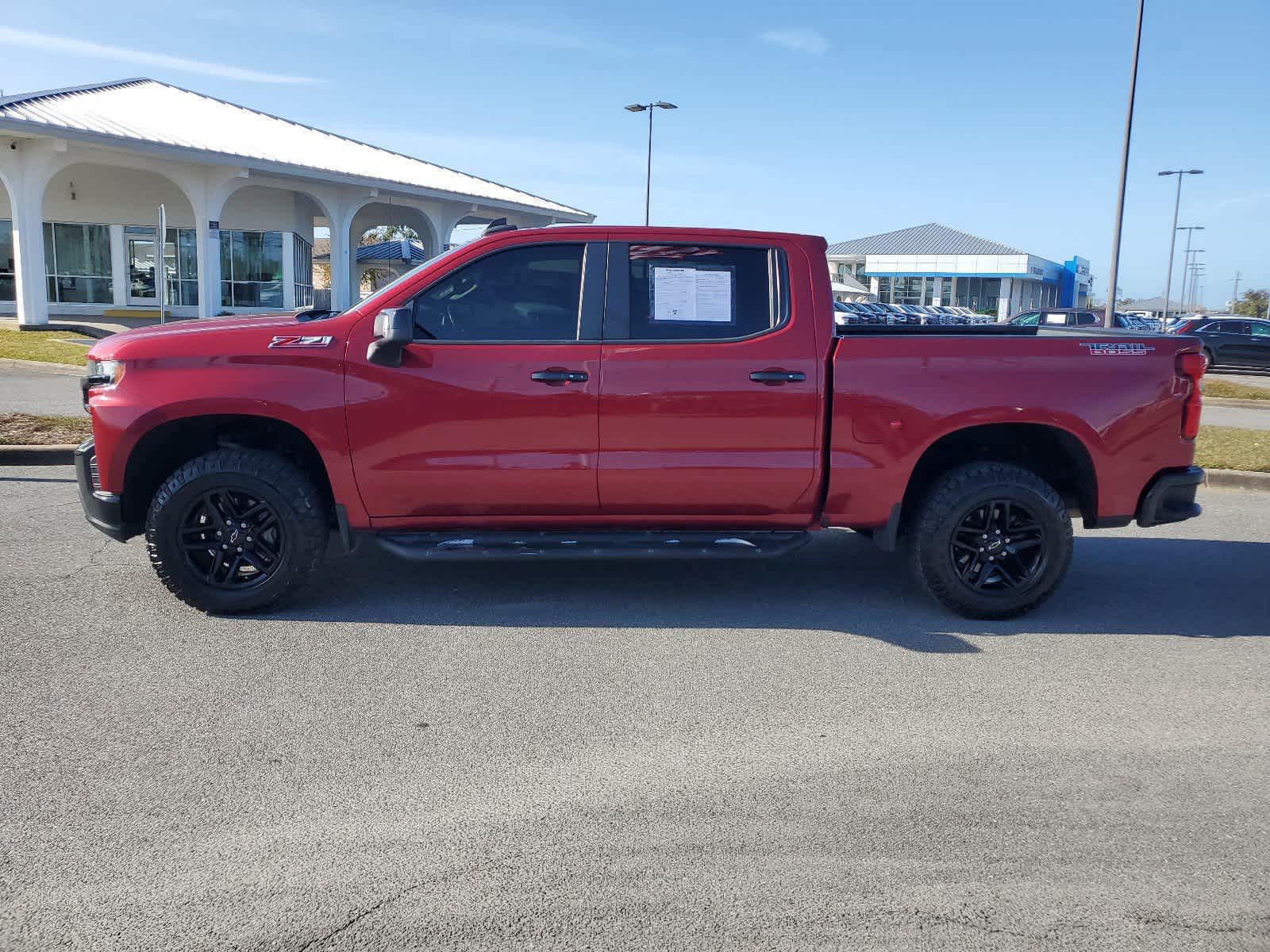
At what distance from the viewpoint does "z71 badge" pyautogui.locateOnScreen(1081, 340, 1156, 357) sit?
545cm

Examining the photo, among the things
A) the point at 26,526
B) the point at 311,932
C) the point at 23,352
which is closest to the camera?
the point at 311,932

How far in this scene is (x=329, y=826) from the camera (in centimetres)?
331

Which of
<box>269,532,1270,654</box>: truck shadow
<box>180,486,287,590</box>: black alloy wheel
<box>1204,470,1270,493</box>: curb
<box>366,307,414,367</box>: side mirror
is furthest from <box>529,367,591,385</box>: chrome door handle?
<box>1204,470,1270,493</box>: curb

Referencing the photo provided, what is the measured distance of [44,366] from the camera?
1728 cm

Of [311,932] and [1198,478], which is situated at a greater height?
[1198,478]

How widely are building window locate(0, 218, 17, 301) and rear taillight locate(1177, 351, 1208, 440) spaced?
112 feet

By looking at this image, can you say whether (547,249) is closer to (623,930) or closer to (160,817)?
(160,817)

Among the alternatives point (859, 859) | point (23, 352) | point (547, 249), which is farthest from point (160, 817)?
point (23, 352)

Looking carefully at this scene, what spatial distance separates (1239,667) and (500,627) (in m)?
3.52

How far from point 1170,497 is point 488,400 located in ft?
11.7

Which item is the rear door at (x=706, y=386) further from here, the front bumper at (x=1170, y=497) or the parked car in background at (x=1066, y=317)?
the parked car in background at (x=1066, y=317)

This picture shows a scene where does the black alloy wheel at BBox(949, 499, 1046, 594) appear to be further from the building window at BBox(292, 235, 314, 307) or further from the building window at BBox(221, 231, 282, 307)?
the building window at BBox(292, 235, 314, 307)

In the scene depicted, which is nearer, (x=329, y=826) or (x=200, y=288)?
(x=329, y=826)

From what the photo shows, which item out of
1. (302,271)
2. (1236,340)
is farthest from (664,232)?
(302,271)
